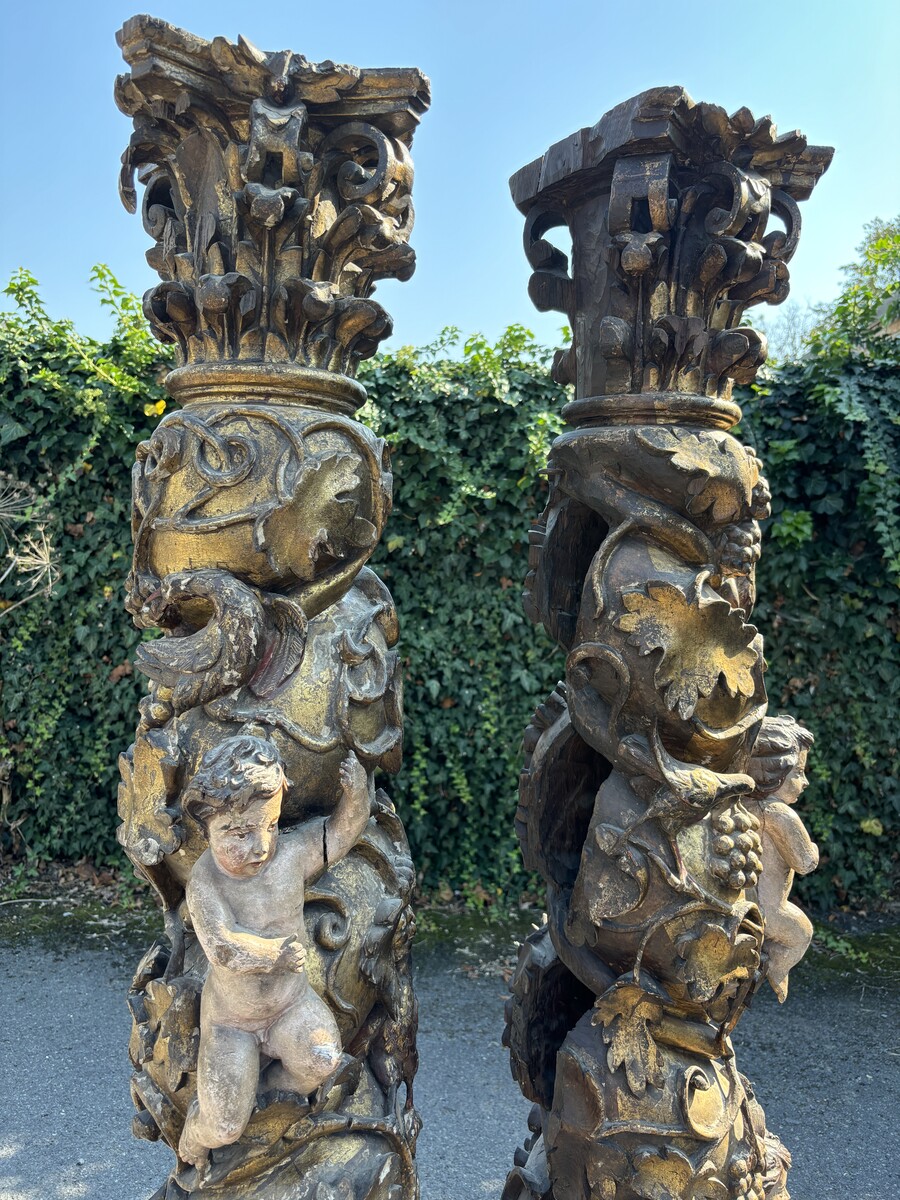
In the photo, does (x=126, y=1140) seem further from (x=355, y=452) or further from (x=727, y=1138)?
(x=355, y=452)

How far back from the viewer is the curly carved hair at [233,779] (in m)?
1.37

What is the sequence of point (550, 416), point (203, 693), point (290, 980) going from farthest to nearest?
point (550, 416) < point (203, 693) < point (290, 980)

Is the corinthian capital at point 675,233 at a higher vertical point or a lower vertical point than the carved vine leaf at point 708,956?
higher

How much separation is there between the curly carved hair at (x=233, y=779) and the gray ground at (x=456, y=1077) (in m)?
2.36

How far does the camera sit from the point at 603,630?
1.74 meters

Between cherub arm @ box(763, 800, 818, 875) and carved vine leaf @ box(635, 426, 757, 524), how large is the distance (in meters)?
0.59

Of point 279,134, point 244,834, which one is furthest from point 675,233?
point 244,834

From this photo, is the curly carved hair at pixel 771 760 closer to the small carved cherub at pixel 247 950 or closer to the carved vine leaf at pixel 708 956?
the carved vine leaf at pixel 708 956

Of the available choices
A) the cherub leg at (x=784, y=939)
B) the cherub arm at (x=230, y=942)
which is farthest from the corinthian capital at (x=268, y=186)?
the cherub leg at (x=784, y=939)

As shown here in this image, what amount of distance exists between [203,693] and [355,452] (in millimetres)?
515

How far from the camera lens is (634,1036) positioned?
172 cm

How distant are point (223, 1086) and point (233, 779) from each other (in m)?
0.46

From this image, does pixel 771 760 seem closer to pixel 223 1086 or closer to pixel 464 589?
pixel 223 1086

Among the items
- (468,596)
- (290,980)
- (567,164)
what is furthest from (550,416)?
(290,980)
